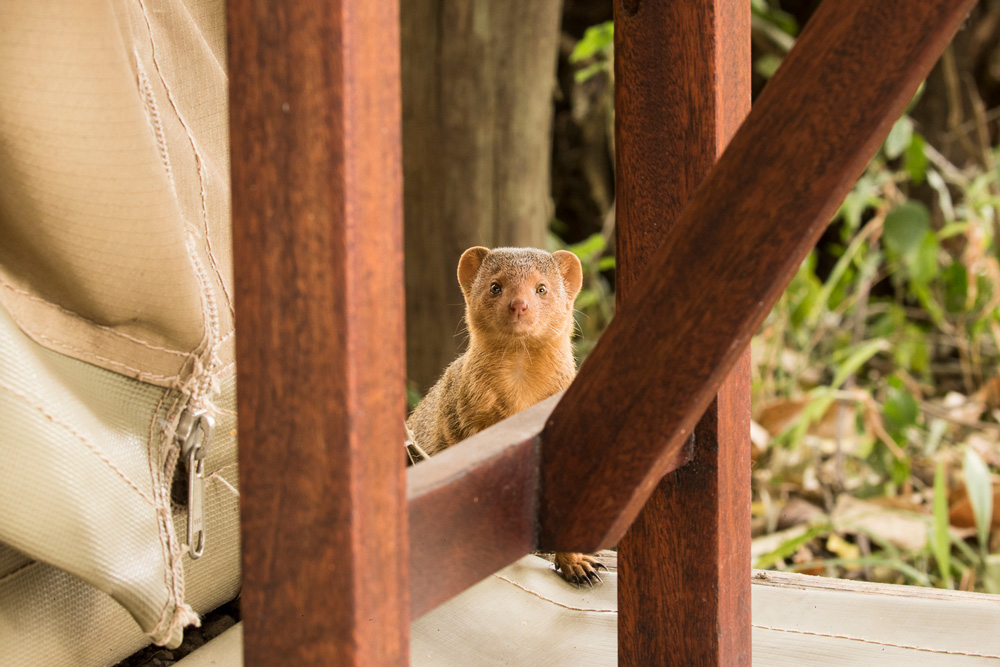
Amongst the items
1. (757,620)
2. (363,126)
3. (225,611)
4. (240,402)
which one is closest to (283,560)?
(240,402)

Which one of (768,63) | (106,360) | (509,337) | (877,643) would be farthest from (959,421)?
(106,360)

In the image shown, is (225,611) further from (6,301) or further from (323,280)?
(323,280)

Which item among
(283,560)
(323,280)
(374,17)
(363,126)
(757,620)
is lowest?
(757,620)

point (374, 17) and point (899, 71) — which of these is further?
point (899, 71)

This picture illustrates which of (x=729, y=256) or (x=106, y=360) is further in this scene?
(x=106, y=360)

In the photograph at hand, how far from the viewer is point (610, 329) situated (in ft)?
4.12

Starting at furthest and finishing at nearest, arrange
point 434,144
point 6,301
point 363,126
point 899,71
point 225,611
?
point 434,144, point 225,611, point 6,301, point 899,71, point 363,126

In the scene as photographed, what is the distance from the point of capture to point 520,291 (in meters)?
2.67

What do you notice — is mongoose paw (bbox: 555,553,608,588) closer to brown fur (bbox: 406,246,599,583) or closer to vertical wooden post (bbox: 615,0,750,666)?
brown fur (bbox: 406,246,599,583)

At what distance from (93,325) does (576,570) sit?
3.97ft

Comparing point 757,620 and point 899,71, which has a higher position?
point 899,71

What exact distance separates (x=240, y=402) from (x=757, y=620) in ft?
4.67

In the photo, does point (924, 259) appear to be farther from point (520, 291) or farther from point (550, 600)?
point (550, 600)

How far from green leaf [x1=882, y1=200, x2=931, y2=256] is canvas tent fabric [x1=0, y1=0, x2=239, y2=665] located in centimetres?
367
